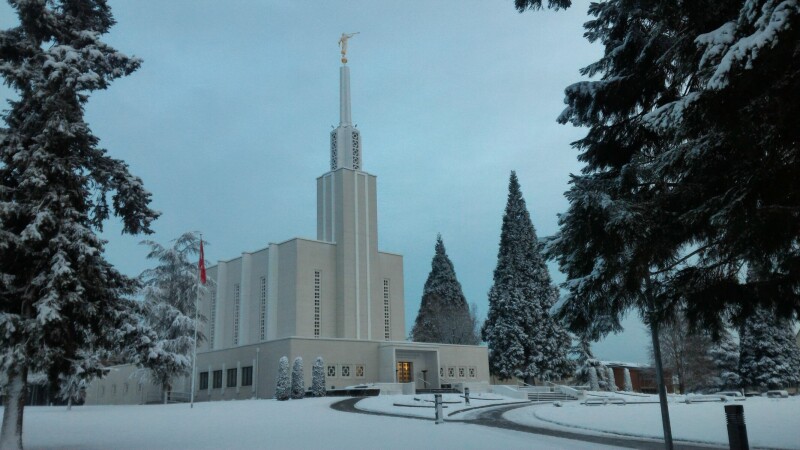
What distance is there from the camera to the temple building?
39.0 meters

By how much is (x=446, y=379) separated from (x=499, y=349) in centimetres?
564

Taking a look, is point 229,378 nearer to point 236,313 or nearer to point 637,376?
point 236,313

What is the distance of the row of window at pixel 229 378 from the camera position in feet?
128

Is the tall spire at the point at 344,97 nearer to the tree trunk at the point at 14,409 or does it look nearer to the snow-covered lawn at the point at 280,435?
the snow-covered lawn at the point at 280,435

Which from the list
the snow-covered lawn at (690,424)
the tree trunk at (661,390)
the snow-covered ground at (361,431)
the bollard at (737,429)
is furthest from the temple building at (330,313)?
the bollard at (737,429)

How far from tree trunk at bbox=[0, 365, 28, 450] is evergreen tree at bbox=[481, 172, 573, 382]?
38436mm

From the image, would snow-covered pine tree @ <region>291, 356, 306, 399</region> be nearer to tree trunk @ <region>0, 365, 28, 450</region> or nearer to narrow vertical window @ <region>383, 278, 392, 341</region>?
narrow vertical window @ <region>383, 278, 392, 341</region>

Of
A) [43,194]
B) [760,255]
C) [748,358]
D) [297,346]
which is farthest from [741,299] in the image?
[748,358]

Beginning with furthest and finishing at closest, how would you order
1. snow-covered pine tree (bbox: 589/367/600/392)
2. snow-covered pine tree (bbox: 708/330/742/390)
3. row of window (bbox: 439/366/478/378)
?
snow-covered pine tree (bbox: 589/367/600/392), row of window (bbox: 439/366/478/378), snow-covered pine tree (bbox: 708/330/742/390)

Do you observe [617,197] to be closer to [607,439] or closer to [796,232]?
[796,232]

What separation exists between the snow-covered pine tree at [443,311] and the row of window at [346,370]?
18208 millimetres

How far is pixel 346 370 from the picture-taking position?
39156 mm

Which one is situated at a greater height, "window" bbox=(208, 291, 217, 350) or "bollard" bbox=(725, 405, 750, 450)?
"window" bbox=(208, 291, 217, 350)

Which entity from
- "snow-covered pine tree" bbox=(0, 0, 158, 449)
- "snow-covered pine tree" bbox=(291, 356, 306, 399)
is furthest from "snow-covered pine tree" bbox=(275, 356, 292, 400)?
"snow-covered pine tree" bbox=(0, 0, 158, 449)
